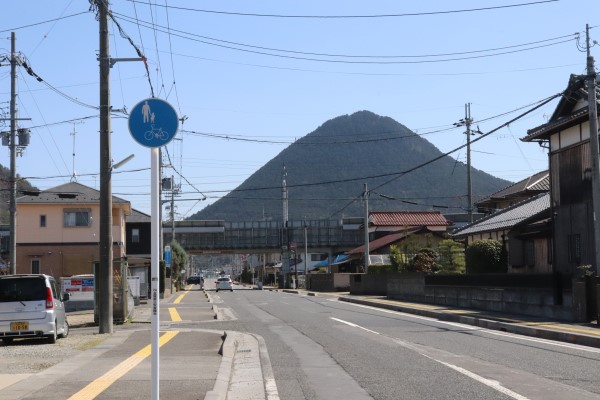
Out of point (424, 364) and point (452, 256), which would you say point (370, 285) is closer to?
point (452, 256)

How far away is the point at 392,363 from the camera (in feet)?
43.0

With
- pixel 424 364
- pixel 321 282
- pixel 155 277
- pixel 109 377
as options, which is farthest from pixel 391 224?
pixel 155 277

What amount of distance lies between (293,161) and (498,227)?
327ft

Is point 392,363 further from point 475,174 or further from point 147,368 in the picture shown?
point 475,174

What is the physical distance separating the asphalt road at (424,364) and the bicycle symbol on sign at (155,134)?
4186mm

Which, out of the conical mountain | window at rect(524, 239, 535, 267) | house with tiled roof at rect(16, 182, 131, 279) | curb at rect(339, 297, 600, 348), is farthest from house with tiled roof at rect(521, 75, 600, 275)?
the conical mountain

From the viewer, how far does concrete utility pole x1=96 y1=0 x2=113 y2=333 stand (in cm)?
1992

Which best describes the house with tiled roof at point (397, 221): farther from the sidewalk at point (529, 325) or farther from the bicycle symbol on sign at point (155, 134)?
the bicycle symbol on sign at point (155, 134)

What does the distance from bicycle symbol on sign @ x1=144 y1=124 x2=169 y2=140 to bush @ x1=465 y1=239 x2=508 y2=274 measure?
Result: 91.9 feet

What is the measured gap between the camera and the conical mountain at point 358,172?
367 ft

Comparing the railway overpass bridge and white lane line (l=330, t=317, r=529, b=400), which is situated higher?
the railway overpass bridge

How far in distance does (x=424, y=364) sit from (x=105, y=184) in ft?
35.9

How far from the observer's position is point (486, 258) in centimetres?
3375

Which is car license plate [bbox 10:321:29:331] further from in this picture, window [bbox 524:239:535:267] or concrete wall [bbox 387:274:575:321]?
window [bbox 524:239:535:267]
